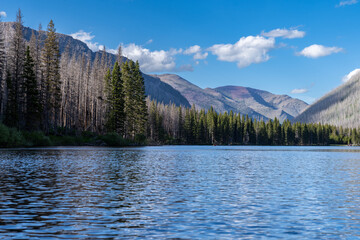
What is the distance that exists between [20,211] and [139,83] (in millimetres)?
79699

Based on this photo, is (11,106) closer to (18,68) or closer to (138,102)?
(18,68)

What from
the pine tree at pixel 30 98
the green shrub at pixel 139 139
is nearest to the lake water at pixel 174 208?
the pine tree at pixel 30 98

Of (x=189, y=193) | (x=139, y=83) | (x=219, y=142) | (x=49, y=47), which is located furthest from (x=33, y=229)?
(x=219, y=142)

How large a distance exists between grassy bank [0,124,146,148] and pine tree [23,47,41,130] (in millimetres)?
4054

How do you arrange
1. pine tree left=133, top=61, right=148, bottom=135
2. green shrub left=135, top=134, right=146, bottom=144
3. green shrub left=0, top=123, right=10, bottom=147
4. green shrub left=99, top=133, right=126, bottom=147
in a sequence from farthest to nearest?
pine tree left=133, top=61, right=148, bottom=135
green shrub left=135, top=134, right=146, bottom=144
green shrub left=99, top=133, right=126, bottom=147
green shrub left=0, top=123, right=10, bottom=147

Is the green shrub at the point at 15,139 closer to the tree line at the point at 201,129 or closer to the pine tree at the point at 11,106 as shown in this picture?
the pine tree at the point at 11,106

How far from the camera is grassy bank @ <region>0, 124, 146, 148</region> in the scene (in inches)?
1993

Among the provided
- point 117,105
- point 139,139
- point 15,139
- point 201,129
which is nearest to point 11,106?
point 15,139

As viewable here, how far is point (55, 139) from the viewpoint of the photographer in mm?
66125

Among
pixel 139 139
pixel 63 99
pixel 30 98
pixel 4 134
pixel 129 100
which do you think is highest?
pixel 63 99

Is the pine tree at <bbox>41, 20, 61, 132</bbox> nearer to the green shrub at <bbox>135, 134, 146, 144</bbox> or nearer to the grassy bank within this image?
the grassy bank

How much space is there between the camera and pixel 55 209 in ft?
38.7

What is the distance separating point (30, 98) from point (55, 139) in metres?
8.46

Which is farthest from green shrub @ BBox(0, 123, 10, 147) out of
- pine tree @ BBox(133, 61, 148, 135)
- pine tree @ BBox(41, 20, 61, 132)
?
pine tree @ BBox(133, 61, 148, 135)
